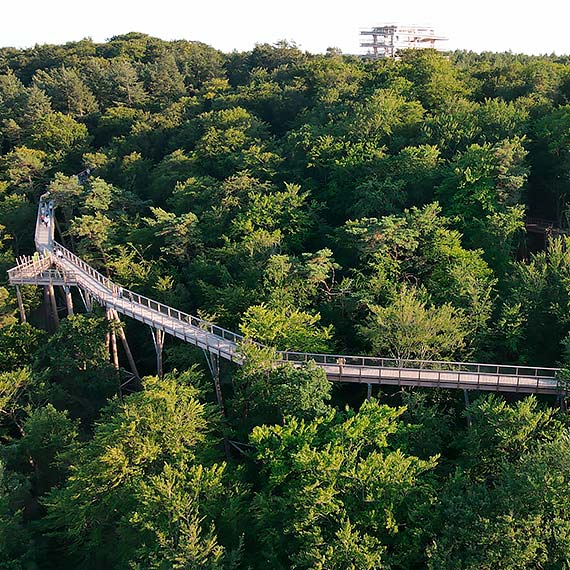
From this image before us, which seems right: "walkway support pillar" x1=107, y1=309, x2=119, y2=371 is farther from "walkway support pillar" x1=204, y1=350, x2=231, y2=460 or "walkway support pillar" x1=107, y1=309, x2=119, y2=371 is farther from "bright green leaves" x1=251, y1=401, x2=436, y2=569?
Answer: "bright green leaves" x1=251, y1=401, x2=436, y2=569

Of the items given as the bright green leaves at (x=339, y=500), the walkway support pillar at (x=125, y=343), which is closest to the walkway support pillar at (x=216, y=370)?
the walkway support pillar at (x=125, y=343)

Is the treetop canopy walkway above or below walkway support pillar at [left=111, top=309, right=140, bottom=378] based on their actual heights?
above

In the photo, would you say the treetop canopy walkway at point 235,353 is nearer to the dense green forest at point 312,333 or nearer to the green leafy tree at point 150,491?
the dense green forest at point 312,333

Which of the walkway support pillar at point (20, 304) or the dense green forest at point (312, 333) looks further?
the walkway support pillar at point (20, 304)

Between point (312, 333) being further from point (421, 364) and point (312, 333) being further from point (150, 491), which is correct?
point (150, 491)


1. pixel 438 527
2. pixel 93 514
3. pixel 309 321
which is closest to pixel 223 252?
pixel 309 321

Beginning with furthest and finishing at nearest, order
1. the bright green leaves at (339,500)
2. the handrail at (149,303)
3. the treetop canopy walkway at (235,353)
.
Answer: the handrail at (149,303) < the treetop canopy walkway at (235,353) < the bright green leaves at (339,500)

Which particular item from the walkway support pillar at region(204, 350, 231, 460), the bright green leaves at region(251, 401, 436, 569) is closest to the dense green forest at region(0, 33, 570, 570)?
the bright green leaves at region(251, 401, 436, 569)

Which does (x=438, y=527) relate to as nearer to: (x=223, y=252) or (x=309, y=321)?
(x=309, y=321)
